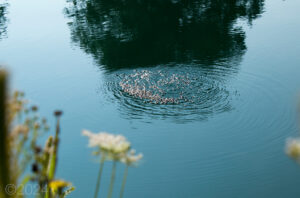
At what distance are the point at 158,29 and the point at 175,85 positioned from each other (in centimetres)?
400

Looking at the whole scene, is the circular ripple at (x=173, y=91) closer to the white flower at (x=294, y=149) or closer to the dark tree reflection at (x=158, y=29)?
the dark tree reflection at (x=158, y=29)

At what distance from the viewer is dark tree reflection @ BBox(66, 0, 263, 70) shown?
398 inches

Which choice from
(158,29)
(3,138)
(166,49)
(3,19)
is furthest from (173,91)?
(3,19)

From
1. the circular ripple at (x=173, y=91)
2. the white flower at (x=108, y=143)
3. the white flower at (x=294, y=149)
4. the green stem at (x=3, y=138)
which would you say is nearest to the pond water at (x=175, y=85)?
the circular ripple at (x=173, y=91)

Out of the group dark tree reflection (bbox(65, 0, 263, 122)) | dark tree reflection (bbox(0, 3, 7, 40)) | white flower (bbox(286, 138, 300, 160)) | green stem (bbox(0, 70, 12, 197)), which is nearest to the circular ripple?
dark tree reflection (bbox(65, 0, 263, 122))

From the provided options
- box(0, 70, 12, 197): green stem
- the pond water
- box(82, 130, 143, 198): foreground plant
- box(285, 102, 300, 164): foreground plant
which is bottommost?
the pond water

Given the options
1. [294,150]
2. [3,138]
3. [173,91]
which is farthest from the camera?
[173,91]

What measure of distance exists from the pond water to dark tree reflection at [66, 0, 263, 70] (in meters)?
0.04

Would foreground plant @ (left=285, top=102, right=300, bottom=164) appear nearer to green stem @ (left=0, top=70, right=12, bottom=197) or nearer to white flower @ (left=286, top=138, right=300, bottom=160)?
white flower @ (left=286, top=138, right=300, bottom=160)

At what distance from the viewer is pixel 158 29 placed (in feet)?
39.3

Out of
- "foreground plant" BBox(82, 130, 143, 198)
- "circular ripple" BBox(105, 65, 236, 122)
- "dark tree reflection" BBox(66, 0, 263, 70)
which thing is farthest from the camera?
"dark tree reflection" BBox(66, 0, 263, 70)

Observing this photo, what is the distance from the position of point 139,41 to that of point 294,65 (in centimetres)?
424

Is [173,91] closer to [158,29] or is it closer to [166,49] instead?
[166,49]

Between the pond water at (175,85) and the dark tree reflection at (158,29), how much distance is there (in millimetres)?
38
